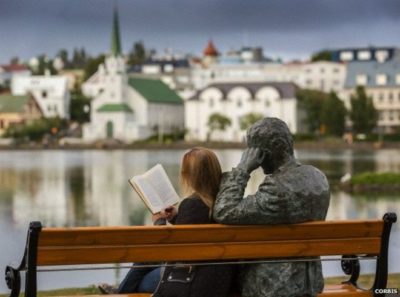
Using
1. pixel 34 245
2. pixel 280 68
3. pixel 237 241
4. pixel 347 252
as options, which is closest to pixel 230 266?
pixel 237 241

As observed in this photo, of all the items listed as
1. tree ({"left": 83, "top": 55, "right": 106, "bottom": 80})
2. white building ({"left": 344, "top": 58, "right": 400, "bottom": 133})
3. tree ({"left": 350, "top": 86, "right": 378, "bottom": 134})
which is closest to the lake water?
tree ({"left": 350, "top": 86, "right": 378, "bottom": 134})

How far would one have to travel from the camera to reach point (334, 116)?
93.1 meters

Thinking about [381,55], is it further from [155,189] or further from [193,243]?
[193,243]

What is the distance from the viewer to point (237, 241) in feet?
17.0

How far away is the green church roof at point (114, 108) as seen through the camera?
4478 inches

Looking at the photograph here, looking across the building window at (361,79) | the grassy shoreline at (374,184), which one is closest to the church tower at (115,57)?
the building window at (361,79)

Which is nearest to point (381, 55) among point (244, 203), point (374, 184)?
point (374, 184)

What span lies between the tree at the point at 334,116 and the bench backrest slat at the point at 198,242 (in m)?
87.4

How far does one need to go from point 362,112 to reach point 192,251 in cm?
8895

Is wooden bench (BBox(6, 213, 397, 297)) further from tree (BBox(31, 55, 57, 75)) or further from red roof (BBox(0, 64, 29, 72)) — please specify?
red roof (BBox(0, 64, 29, 72))

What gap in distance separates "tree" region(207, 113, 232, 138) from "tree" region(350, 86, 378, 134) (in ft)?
52.8

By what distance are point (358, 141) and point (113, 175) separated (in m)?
53.3

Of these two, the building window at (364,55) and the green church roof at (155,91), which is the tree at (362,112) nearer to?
the green church roof at (155,91)

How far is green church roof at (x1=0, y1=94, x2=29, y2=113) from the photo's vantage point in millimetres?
119000
